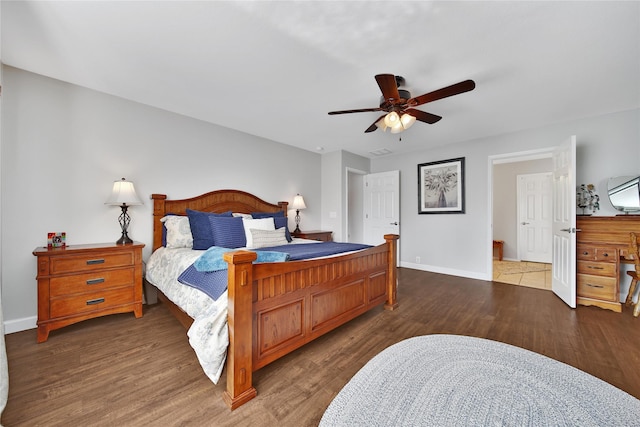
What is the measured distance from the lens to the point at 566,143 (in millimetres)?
3070

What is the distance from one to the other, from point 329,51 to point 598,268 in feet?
12.5

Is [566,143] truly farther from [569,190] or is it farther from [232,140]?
[232,140]

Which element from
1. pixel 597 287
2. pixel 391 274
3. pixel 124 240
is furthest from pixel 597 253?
pixel 124 240

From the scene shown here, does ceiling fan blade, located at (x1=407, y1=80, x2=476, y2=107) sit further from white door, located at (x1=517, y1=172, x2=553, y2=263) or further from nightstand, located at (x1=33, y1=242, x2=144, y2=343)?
white door, located at (x1=517, y1=172, x2=553, y2=263)

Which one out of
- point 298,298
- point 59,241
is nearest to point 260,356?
point 298,298

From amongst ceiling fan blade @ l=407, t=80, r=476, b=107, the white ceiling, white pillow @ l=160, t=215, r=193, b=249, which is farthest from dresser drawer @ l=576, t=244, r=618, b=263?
white pillow @ l=160, t=215, r=193, b=249

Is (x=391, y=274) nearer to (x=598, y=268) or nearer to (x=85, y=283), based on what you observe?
(x=598, y=268)

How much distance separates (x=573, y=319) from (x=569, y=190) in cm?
144

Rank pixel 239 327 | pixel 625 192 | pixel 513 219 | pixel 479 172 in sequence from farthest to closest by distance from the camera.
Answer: pixel 513 219 → pixel 479 172 → pixel 625 192 → pixel 239 327

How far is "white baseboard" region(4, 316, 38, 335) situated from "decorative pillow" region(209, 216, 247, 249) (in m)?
1.73

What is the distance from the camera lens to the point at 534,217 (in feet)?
18.4

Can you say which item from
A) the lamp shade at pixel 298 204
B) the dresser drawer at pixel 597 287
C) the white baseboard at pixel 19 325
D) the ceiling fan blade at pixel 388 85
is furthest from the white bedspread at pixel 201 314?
the dresser drawer at pixel 597 287

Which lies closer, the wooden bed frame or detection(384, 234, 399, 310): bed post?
the wooden bed frame

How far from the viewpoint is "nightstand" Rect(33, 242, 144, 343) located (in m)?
2.11
